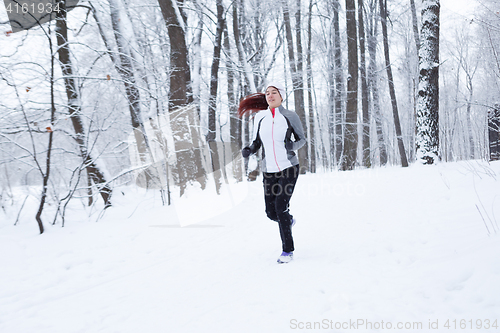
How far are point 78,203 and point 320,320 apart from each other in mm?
5036

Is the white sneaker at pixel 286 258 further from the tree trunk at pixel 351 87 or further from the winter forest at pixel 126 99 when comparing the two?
the tree trunk at pixel 351 87

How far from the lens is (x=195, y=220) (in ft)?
17.7

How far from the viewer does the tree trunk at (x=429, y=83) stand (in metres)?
6.60

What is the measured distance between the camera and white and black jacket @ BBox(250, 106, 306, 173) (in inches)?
124

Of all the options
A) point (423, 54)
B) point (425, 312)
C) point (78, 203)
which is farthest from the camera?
point (423, 54)

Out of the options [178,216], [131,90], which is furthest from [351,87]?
[178,216]

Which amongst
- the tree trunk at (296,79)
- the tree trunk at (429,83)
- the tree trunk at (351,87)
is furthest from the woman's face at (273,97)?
the tree trunk at (296,79)

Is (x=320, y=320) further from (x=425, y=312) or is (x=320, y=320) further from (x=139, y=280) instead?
(x=139, y=280)

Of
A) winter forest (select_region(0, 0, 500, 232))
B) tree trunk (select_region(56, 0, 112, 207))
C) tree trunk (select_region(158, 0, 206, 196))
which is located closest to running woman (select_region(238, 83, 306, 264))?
winter forest (select_region(0, 0, 500, 232))

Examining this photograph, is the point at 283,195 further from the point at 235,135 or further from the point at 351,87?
the point at 235,135

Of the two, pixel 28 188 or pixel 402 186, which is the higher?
pixel 28 188

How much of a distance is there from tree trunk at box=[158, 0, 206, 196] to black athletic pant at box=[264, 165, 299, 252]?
155 inches

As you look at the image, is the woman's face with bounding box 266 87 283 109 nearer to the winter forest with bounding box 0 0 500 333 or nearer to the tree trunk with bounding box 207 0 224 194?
the winter forest with bounding box 0 0 500 333

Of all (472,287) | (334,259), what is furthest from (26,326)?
(472,287)
